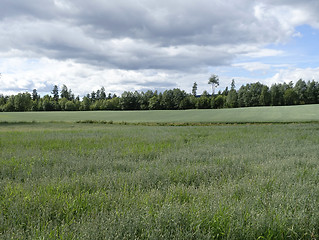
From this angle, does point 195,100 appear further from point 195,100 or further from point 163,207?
point 163,207

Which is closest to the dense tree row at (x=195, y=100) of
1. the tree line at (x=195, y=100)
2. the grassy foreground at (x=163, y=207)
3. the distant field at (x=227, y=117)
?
the tree line at (x=195, y=100)

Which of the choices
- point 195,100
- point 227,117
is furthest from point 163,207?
point 195,100

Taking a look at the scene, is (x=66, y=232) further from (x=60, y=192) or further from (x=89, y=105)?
(x=89, y=105)

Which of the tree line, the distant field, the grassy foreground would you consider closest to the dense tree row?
the tree line

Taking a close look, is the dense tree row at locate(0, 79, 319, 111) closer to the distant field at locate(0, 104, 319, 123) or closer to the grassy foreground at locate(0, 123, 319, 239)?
the distant field at locate(0, 104, 319, 123)

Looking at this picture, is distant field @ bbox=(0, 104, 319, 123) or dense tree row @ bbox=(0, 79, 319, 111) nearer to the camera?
distant field @ bbox=(0, 104, 319, 123)

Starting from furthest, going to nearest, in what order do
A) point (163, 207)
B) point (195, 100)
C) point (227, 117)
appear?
point (195, 100), point (227, 117), point (163, 207)

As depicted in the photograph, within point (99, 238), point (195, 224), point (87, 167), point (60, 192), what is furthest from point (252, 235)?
point (87, 167)

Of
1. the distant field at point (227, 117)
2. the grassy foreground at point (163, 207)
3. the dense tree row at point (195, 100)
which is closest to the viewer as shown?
the grassy foreground at point (163, 207)

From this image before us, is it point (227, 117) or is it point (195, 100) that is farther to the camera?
point (195, 100)

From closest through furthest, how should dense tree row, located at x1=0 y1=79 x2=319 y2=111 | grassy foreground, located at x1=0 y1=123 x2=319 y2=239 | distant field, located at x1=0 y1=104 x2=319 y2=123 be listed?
1. grassy foreground, located at x1=0 y1=123 x2=319 y2=239
2. distant field, located at x1=0 y1=104 x2=319 y2=123
3. dense tree row, located at x1=0 y1=79 x2=319 y2=111

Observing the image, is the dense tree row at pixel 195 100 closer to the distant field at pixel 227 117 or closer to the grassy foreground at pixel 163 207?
A: the distant field at pixel 227 117

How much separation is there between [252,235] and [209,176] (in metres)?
2.59

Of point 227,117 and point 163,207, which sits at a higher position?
point 163,207
